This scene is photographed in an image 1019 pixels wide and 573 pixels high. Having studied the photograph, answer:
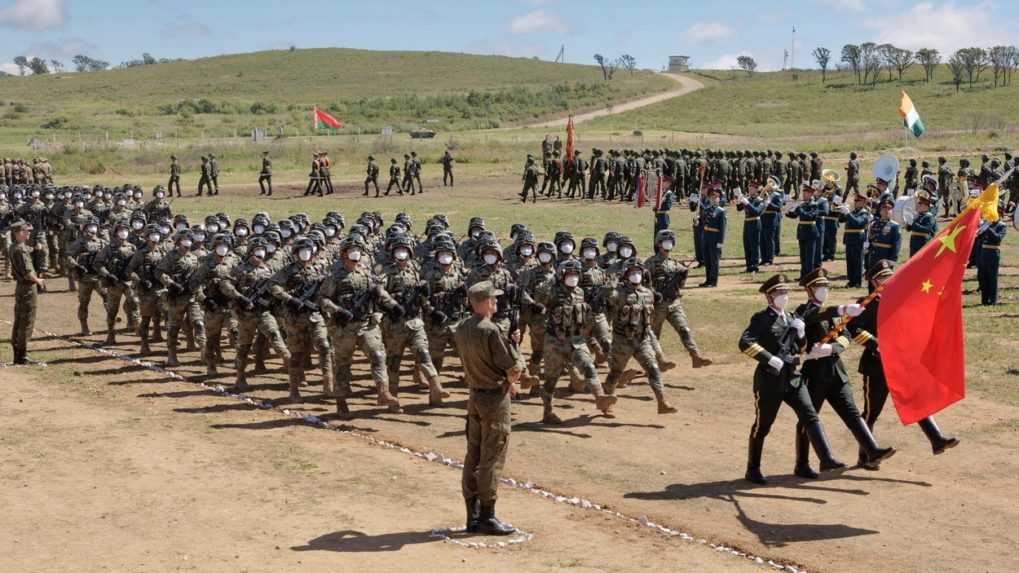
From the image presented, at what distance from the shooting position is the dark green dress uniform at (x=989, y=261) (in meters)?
21.1

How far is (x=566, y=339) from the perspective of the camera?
1413 centimetres

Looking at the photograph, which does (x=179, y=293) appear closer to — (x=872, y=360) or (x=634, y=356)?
(x=634, y=356)

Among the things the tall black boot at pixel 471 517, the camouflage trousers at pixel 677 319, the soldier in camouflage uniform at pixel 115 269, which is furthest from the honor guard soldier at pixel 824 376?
the soldier in camouflage uniform at pixel 115 269

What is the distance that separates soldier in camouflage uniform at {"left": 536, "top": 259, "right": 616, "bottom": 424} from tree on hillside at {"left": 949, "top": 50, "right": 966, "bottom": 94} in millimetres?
105748

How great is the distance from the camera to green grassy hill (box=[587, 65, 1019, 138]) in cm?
8950

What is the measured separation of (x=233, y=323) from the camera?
59.7 ft

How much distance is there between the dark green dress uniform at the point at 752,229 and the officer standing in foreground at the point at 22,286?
1418 centimetres

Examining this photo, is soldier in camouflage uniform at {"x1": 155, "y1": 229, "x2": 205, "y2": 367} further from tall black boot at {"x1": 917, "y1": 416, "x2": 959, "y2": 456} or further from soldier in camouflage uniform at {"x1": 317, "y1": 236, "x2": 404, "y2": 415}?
tall black boot at {"x1": 917, "y1": 416, "x2": 959, "y2": 456}

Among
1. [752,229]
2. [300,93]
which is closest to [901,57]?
[300,93]

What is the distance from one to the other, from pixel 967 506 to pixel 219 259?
10363mm

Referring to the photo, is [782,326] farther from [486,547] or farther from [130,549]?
[130,549]

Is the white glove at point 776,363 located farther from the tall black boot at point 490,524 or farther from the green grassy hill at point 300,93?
the green grassy hill at point 300,93

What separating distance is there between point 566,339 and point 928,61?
386 ft

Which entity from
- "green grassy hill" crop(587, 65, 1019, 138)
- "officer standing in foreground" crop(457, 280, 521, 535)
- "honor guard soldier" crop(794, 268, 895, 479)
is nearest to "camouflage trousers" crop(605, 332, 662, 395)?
"honor guard soldier" crop(794, 268, 895, 479)
